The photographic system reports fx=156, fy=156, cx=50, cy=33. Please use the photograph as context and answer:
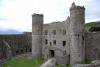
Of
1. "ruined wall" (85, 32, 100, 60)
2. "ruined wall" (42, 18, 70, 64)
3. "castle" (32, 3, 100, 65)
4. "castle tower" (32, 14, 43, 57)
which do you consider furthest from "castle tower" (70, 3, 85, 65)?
"castle tower" (32, 14, 43, 57)

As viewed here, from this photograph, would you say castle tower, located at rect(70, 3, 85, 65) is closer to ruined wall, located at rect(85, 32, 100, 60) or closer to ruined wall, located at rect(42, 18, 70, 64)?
ruined wall, located at rect(42, 18, 70, 64)

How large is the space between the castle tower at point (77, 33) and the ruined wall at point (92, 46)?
9.86 ft

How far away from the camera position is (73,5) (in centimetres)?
3566

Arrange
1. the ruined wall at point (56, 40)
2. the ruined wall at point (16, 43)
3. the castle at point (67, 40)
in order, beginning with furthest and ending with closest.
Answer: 1. the ruined wall at point (16, 43)
2. the ruined wall at point (56, 40)
3. the castle at point (67, 40)

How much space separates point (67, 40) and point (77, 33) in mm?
5287

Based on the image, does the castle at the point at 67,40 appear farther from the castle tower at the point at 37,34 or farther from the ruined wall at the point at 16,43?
the ruined wall at the point at 16,43

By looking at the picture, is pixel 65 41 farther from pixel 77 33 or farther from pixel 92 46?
pixel 92 46

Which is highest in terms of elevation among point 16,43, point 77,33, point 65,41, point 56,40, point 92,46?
point 77,33

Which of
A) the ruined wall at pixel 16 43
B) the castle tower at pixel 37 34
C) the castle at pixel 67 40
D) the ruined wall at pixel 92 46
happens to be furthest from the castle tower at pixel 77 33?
the ruined wall at pixel 16 43

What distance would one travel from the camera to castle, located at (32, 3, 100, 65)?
34.6m

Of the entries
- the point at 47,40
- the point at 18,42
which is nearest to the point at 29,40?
the point at 18,42

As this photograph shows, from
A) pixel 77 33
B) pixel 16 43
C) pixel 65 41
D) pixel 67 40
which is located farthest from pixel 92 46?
pixel 16 43

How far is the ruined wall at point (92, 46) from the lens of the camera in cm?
3706

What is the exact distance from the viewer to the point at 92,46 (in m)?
37.3
